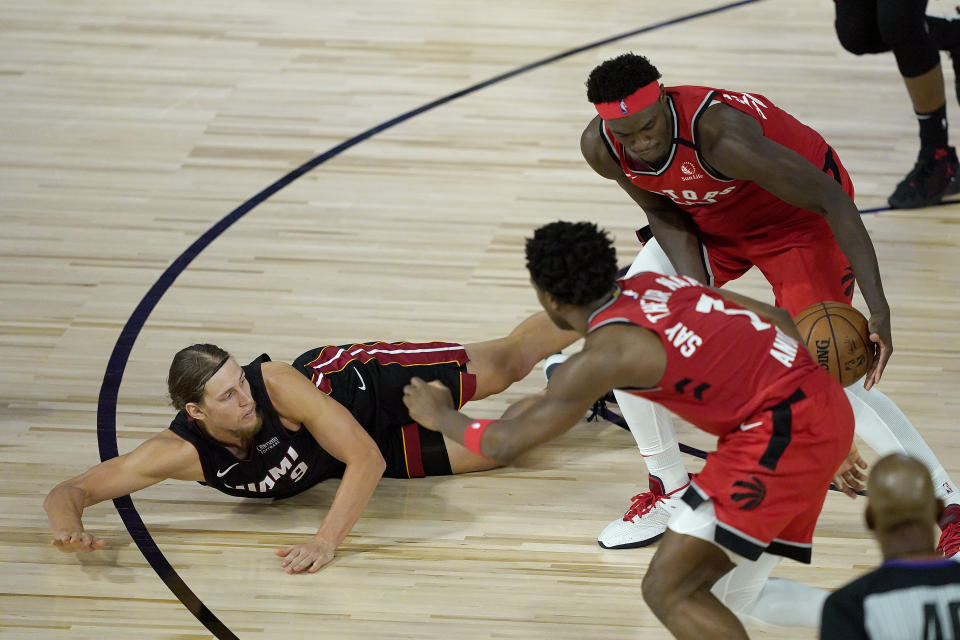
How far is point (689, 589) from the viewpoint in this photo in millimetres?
2982

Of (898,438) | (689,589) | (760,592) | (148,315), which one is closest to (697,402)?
(689,589)

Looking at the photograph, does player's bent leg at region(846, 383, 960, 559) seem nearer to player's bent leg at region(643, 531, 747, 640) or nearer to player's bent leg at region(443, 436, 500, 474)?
player's bent leg at region(643, 531, 747, 640)

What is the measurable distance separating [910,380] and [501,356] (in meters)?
1.63

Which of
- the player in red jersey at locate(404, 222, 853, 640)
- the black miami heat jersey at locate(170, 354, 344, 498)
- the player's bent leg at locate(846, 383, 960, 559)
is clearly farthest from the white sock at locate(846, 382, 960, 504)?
the black miami heat jersey at locate(170, 354, 344, 498)

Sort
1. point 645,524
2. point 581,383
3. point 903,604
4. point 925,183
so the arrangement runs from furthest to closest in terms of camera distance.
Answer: point 925,183 < point 645,524 < point 581,383 < point 903,604

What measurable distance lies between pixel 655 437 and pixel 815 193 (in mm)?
879

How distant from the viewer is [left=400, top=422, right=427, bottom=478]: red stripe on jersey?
428cm

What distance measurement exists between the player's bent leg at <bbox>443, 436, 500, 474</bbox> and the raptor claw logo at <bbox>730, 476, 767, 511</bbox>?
147cm

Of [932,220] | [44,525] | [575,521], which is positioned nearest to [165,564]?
[44,525]

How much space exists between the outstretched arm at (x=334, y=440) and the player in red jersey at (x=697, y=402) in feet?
3.17

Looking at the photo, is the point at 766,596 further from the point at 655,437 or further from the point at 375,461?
the point at 375,461

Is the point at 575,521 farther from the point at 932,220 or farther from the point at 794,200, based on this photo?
the point at 932,220

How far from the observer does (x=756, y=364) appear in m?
2.95

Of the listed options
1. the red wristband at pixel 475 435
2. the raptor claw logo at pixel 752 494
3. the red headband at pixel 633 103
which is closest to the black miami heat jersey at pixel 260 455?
the red wristband at pixel 475 435
